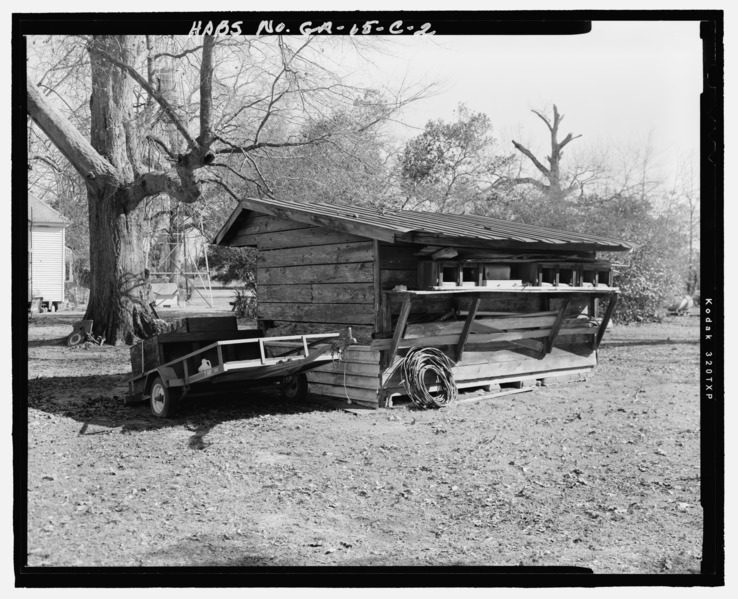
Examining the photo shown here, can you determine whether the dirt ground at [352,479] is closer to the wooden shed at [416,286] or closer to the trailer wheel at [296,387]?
the trailer wheel at [296,387]

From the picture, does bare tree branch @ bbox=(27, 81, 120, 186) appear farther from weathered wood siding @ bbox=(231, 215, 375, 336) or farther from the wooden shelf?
the wooden shelf

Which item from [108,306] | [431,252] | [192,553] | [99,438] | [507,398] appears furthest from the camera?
[108,306]

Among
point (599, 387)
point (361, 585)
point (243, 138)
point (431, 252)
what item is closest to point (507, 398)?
point (599, 387)

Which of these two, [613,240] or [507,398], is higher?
[613,240]

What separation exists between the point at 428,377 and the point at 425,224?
2.04m

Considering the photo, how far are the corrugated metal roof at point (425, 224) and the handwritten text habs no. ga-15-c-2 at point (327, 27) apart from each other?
420cm

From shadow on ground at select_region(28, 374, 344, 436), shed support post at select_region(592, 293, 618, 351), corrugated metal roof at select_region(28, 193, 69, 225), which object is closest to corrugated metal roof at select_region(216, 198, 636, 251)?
shed support post at select_region(592, 293, 618, 351)

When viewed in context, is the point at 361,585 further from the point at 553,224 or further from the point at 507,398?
the point at 553,224

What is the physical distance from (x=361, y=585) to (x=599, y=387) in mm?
7868

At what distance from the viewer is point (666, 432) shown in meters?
6.79

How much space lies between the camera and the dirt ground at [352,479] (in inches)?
145

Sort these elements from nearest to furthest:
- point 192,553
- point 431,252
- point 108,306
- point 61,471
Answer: point 192,553
point 61,471
point 431,252
point 108,306

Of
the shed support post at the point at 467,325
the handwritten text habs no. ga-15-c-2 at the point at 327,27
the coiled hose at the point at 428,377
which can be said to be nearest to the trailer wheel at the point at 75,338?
the coiled hose at the point at 428,377

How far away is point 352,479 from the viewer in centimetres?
560
